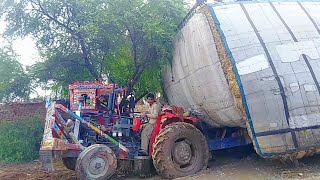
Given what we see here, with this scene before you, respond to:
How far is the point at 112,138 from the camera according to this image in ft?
25.2

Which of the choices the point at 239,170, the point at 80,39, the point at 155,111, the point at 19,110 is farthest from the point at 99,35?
the point at 239,170

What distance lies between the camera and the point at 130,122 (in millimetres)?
8164

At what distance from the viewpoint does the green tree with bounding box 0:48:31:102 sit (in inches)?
404

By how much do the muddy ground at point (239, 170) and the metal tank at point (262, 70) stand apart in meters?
0.41

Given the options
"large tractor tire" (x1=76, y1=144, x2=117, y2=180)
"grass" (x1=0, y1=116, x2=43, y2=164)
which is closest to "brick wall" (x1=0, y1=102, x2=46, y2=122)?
"grass" (x1=0, y1=116, x2=43, y2=164)

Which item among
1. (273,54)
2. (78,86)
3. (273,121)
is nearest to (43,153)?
(78,86)

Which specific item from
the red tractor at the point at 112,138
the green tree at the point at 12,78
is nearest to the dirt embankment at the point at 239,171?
the red tractor at the point at 112,138

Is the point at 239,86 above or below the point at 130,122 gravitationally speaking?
above

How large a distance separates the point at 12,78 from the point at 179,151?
18.5 ft

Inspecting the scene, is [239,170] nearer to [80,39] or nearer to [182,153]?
[182,153]

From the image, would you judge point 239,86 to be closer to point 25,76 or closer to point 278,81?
point 278,81

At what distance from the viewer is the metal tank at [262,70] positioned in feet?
21.3

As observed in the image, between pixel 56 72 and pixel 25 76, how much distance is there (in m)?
0.89

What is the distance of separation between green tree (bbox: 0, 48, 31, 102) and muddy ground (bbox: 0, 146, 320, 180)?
250 cm
